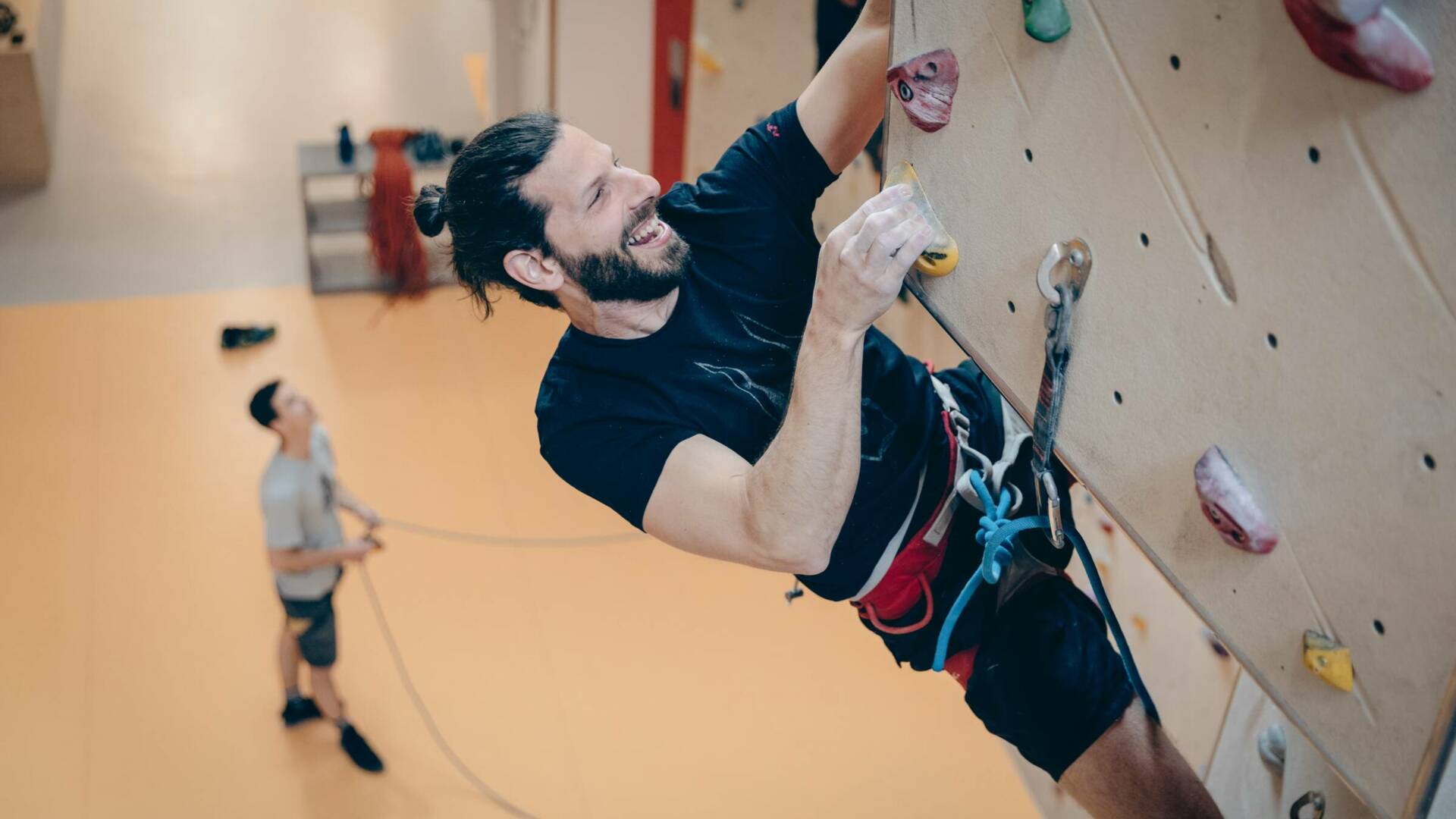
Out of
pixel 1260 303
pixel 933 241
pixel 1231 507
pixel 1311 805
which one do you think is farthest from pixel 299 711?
pixel 1260 303

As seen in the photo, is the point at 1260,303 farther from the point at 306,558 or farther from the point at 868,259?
the point at 306,558

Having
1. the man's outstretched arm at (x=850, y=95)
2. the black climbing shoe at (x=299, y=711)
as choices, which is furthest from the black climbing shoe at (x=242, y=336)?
the man's outstretched arm at (x=850, y=95)

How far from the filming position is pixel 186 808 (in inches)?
A: 151

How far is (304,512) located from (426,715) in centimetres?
91

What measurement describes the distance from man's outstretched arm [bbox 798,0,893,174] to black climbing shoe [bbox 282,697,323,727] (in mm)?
2832

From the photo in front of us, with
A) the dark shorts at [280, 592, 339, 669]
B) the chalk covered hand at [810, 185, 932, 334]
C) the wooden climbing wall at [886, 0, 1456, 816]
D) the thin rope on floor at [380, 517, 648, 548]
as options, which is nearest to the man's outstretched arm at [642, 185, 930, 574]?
the chalk covered hand at [810, 185, 932, 334]

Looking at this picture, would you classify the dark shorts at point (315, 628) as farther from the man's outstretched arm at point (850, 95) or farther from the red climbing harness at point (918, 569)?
the man's outstretched arm at point (850, 95)

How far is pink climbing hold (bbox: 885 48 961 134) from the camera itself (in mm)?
1481

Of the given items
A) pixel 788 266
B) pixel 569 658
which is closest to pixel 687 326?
pixel 788 266

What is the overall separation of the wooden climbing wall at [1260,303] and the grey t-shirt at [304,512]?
2549 millimetres

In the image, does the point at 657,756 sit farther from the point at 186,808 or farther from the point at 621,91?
the point at 621,91

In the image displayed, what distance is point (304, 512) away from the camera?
3615 mm

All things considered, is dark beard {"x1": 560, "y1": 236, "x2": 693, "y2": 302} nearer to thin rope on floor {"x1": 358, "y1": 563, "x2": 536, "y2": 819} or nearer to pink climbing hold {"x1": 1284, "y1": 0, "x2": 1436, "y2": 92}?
pink climbing hold {"x1": 1284, "y1": 0, "x2": 1436, "y2": 92}

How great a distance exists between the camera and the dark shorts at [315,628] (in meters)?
3.73
